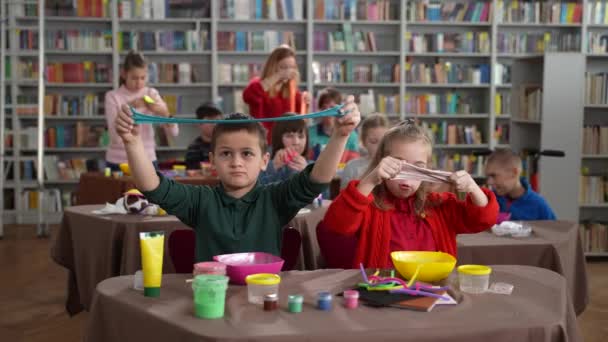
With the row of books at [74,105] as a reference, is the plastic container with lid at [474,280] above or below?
below

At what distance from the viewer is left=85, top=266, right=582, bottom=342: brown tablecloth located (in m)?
1.43

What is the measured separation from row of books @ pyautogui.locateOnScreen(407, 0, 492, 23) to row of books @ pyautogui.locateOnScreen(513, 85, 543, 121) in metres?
2.16

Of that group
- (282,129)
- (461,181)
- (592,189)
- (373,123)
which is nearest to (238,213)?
(461,181)

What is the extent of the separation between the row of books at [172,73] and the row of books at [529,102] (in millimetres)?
3296

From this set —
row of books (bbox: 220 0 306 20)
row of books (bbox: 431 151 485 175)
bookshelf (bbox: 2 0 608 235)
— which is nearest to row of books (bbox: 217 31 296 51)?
bookshelf (bbox: 2 0 608 235)

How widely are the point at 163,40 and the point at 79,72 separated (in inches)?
35.0

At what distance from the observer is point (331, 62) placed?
782 cm

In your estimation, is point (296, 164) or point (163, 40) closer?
point (296, 164)

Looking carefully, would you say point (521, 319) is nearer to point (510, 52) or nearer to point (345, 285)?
point (345, 285)

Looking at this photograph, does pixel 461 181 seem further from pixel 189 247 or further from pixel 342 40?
pixel 342 40

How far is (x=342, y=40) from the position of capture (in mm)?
7633

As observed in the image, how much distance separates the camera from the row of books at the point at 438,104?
7.80 meters

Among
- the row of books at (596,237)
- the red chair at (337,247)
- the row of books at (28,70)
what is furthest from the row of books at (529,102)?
the row of books at (28,70)

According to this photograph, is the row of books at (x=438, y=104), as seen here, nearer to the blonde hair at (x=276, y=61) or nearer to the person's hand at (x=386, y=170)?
the blonde hair at (x=276, y=61)
